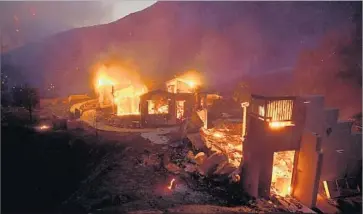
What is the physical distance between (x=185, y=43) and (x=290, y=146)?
5620 cm

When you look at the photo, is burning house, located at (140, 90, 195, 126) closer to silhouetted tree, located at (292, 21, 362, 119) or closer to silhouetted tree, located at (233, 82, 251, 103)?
silhouetted tree, located at (233, 82, 251, 103)

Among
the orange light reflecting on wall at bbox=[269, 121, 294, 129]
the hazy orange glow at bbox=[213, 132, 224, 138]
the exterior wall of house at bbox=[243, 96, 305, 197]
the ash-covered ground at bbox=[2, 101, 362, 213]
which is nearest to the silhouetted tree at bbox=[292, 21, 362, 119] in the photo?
the hazy orange glow at bbox=[213, 132, 224, 138]

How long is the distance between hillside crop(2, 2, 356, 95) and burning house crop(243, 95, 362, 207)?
4393cm

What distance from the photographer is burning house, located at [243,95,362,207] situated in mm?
16906

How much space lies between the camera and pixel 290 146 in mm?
17594

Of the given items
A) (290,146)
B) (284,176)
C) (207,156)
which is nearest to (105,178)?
(207,156)

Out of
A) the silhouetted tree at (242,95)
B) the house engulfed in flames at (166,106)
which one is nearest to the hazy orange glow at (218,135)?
the house engulfed in flames at (166,106)

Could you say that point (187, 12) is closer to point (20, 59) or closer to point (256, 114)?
point (20, 59)

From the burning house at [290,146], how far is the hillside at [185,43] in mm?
43931

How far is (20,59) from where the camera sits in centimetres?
7294

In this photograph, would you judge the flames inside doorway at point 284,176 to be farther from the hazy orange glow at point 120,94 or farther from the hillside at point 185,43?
the hillside at point 185,43

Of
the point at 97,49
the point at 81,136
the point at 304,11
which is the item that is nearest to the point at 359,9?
the point at 304,11

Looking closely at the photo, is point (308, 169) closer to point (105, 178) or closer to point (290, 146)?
point (290, 146)

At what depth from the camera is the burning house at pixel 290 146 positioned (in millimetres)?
16906
